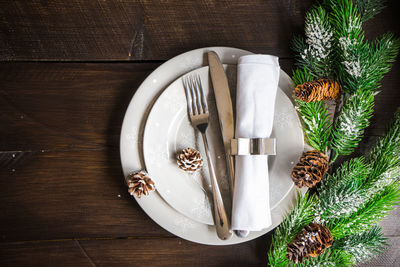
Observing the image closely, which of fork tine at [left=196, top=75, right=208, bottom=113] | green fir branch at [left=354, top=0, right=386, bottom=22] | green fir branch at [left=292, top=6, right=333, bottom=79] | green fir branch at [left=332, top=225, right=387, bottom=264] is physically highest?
green fir branch at [left=354, top=0, right=386, bottom=22]

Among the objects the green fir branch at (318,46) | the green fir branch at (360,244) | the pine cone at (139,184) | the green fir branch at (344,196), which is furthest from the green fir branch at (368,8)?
the pine cone at (139,184)

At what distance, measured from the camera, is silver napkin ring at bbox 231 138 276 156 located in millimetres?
540

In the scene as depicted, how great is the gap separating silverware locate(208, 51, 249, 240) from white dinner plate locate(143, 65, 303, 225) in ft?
0.05

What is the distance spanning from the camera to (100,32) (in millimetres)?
630

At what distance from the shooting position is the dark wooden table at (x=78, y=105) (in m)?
0.63

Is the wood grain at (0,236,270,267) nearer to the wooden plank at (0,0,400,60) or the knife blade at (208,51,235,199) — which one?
the knife blade at (208,51,235,199)

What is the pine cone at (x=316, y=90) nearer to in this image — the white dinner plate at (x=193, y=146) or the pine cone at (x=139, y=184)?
the white dinner plate at (x=193, y=146)

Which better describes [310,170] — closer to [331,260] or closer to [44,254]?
[331,260]

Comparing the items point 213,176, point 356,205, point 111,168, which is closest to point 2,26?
point 111,168

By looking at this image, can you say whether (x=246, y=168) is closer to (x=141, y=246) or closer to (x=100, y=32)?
(x=141, y=246)

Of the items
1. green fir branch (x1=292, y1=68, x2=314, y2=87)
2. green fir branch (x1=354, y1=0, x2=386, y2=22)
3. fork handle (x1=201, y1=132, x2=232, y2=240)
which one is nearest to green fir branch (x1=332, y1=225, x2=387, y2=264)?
fork handle (x1=201, y1=132, x2=232, y2=240)

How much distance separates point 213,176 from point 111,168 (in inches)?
9.0

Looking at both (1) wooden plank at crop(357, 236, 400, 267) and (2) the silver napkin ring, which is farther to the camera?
(1) wooden plank at crop(357, 236, 400, 267)

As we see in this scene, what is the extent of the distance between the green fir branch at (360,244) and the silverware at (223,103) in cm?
21
